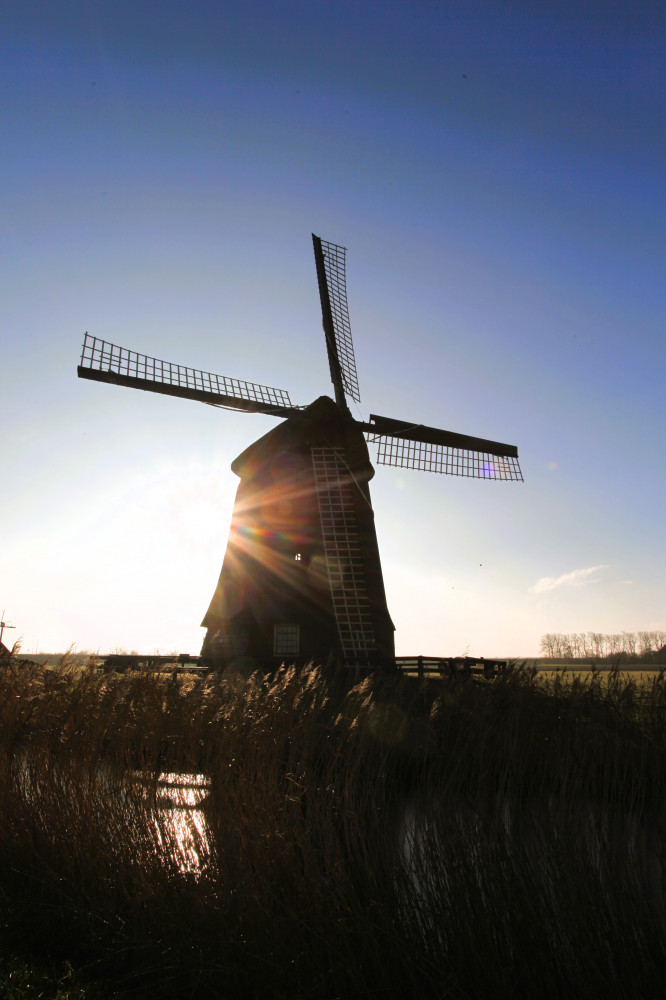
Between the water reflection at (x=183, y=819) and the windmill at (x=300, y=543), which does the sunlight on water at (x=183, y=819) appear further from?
the windmill at (x=300, y=543)

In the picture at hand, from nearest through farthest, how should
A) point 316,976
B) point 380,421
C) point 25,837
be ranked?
1. point 316,976
2. point 25,837
3. point 380,421

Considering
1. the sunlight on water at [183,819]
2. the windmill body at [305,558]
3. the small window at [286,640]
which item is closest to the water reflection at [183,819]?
the sunlight on water at [183,819]

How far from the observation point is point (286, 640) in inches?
621

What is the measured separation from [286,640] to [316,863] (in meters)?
12.4

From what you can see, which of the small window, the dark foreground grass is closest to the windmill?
the small window

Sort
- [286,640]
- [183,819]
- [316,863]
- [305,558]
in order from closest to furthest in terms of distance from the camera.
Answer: [316,863] → [183,819] → [286,640] → [305,558]

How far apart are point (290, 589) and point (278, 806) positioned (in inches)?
470

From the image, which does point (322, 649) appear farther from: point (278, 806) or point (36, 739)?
point (278, 806)

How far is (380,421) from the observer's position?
17.7m

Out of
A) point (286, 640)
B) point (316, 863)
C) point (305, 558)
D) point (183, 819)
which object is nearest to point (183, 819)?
point (183, 819)

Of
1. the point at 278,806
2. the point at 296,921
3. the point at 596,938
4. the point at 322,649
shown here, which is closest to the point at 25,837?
the point at 278,806

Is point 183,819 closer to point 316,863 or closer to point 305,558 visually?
point 316,863

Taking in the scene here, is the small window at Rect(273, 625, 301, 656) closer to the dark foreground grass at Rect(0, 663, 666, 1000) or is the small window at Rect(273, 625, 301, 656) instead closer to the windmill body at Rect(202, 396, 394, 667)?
the windmill body at Rect(202, 396, 394, 667)

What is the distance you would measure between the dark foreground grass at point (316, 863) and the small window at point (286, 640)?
33.7 ft
